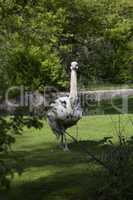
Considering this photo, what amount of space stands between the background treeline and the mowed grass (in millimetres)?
7197

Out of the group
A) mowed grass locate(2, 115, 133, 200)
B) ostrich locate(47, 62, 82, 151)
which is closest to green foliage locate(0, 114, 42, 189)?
mowed grass locate(2, 115, 133, 200)

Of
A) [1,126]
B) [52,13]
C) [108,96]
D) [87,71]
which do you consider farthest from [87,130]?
[87,71]

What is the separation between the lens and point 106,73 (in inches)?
1315

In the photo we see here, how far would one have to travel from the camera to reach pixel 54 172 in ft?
28.6

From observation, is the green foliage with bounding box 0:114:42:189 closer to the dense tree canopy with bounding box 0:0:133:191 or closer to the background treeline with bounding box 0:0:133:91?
the dense tree canopy with bounding box 0:0:133:191

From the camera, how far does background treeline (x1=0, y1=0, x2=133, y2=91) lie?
20.2 meters

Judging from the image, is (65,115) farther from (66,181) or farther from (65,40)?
(65,40)

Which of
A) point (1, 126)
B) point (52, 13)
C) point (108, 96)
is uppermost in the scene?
point (52, 13)

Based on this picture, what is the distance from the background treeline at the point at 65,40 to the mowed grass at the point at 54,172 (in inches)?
283

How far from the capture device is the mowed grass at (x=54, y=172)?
7117 mm

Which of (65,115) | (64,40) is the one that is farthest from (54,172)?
(64,40)

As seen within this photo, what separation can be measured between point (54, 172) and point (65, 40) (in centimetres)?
2023

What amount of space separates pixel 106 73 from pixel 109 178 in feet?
A: 89.2

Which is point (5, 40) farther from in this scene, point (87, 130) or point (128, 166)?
point (128, 166)
